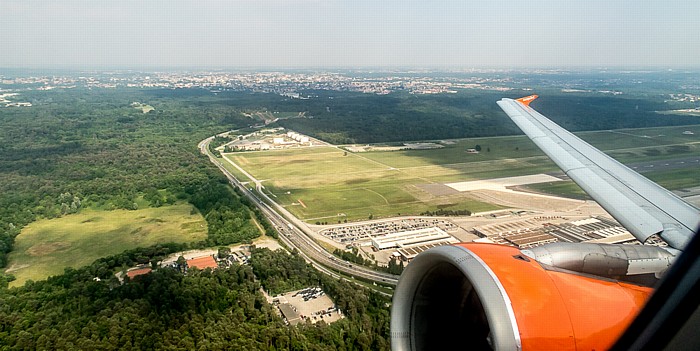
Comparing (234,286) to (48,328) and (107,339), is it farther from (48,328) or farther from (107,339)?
(48,328)

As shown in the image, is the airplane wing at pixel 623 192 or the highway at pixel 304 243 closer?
the airplane wing at pixel 623 192

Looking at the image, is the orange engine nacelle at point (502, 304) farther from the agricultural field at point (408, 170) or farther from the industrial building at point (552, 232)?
the agricultural field at point (408, 170)

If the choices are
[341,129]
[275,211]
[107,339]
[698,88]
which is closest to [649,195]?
[107,339]

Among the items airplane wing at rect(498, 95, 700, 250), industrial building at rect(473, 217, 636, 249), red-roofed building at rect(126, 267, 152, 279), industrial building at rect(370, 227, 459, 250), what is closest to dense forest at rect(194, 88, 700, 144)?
industrial building at rect(473, 217, 636, 249)

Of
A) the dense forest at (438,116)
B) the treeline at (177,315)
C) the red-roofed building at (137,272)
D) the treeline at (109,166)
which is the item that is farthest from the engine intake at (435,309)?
the dense forest at (438,116)

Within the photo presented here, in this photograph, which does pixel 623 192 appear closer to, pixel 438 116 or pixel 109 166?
pixel 109 166

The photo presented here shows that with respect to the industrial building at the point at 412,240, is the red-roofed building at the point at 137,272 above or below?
below

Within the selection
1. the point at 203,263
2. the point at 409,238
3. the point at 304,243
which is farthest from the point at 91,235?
the point at 409,238

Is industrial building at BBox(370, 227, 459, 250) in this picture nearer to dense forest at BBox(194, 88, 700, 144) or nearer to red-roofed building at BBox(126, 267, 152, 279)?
red-roofed building at BBox(126, 267, 152, 279)
